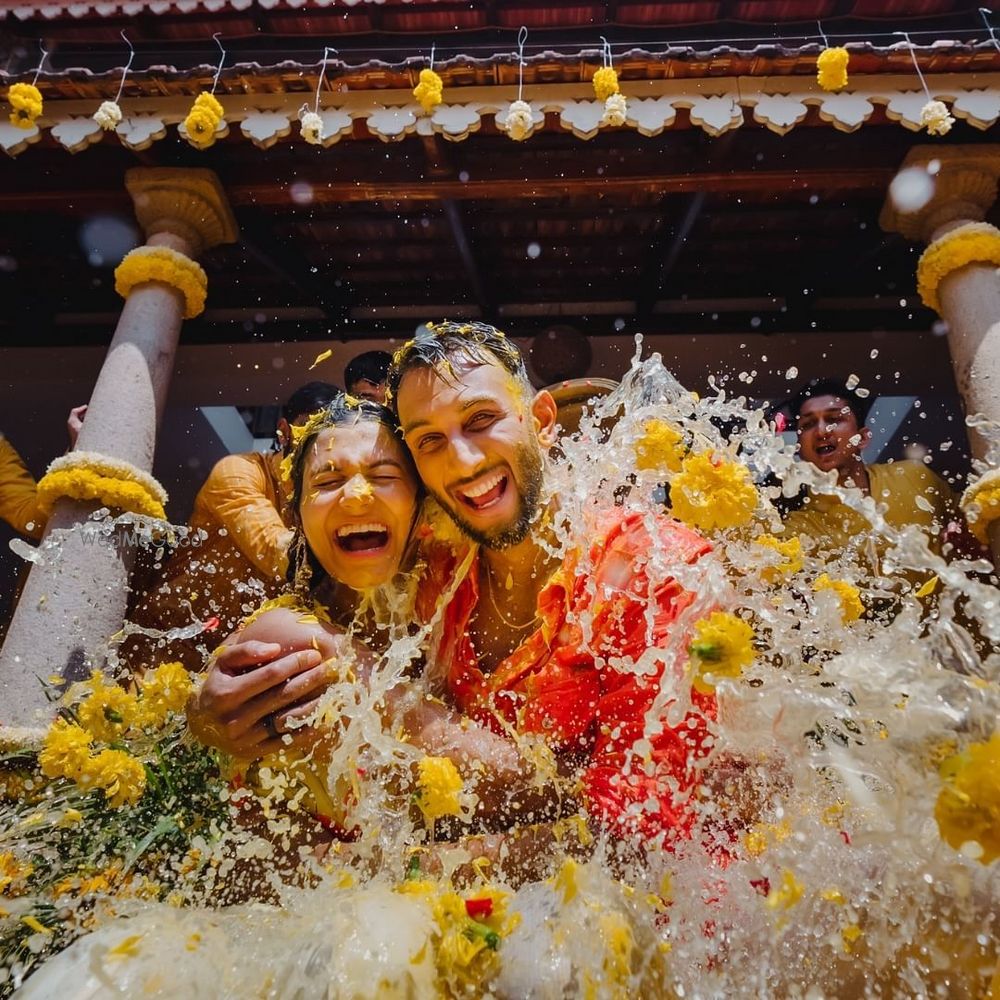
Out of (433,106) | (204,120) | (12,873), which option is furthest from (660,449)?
(204,120)

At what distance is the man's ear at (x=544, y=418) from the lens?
8.91 ft

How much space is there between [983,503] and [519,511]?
10.3 feet

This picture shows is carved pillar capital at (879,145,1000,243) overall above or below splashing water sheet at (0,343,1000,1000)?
above

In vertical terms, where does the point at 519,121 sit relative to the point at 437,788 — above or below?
above

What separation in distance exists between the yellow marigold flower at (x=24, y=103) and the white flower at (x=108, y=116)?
1.41 feet

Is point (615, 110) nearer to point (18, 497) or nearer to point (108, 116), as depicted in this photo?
point (108, 116)

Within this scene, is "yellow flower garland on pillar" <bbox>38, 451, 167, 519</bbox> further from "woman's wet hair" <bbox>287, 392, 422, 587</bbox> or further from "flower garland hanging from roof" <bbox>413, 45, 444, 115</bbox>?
"flower garland hanging from roof" <bbox>413, 45, 444, 115</bbox>

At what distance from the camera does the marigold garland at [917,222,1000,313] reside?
178 inches

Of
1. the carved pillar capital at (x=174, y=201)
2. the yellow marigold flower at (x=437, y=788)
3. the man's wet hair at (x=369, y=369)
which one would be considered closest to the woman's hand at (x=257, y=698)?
the yellow marigold flower at (x=437, y=788)

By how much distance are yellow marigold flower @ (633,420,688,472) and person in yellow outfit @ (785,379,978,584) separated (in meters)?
2.36

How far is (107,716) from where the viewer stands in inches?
98.4

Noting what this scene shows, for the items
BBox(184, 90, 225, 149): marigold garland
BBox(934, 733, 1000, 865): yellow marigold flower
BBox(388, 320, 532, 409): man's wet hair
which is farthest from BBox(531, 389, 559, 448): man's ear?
BBox(184, 90, 225, 149): marigold garland

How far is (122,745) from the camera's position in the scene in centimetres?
245

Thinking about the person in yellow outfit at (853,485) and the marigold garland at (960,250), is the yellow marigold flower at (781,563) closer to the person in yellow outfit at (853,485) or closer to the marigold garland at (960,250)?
the person in yellow outfit at (853,485)
